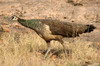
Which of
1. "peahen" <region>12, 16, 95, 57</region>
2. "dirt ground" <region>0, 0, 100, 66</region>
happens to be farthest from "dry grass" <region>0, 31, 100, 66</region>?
"peahen" <region>12, 16, 95, 57</region>

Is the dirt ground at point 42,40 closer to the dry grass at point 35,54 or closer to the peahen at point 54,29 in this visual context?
the dry grass at point 35,54

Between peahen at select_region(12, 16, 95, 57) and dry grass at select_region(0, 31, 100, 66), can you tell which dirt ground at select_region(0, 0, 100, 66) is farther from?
peahen at select_region(12, 16, 95, 57)

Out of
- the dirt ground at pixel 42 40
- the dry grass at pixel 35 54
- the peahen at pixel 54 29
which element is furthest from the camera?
the peahen at pixel 54 29

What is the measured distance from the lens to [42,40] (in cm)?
951

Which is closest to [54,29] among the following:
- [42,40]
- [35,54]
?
[35,54]

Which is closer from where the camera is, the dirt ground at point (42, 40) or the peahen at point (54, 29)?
the dirt ground at point (42, 40)

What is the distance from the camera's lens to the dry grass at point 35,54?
709 centimetres

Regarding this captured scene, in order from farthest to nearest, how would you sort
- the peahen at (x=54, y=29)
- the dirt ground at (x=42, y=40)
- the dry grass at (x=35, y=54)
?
the peahen at (x=54, y=29), the dirt ground at (x=42, y=40), the dry grass at (x=35, y=54)

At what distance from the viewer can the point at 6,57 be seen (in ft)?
23.5

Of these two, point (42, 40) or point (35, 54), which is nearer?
point (35, 54)

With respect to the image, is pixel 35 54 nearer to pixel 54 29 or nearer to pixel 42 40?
pixel 54 29

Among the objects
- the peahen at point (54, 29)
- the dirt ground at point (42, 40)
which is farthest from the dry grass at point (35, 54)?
the peahen at point (54, 29)

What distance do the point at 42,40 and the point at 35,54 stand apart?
→ 1376mm

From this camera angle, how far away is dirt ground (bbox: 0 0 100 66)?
7.60 metres
